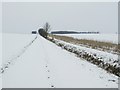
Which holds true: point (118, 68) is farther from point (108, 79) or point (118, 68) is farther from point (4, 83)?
point (4, 83)

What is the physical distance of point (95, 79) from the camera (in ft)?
28.9

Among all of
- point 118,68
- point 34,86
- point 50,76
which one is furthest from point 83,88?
point 118,68

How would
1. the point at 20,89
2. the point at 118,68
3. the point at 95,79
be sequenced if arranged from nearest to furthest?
1. the point at 20,89
2. the point at 95,79
3. the point at 118,68

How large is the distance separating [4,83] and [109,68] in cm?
593

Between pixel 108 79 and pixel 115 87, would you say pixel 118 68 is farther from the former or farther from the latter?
pixel 115 87

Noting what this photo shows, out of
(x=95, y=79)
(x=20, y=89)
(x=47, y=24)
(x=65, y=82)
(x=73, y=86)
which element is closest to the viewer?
(x=20, y=89)

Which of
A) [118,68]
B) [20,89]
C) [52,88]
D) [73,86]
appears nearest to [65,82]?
[73,86]

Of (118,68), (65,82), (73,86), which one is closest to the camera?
(73,86)

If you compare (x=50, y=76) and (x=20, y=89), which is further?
(x=50, y=76)

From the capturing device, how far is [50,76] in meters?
8.98

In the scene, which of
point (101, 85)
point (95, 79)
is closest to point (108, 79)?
point (95, 79)

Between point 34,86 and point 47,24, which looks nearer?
point 34,86

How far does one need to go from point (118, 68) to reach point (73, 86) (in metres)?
4.66

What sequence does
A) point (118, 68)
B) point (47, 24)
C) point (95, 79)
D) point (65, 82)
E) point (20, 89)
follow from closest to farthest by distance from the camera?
point (20, 89) → point (65, 82) → point (95, 79) → point (118, 68) → point (47, 24)
